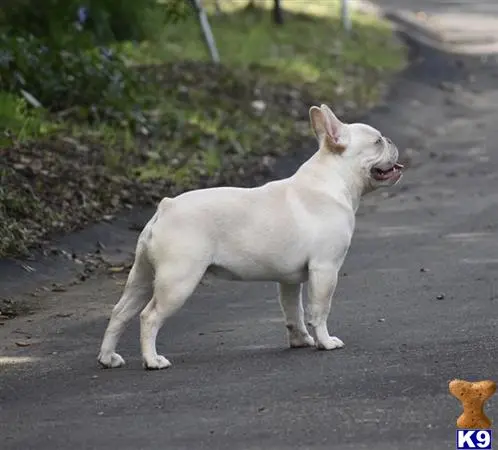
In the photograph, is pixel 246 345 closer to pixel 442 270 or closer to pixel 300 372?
pixel 300 372

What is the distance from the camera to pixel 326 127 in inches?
348

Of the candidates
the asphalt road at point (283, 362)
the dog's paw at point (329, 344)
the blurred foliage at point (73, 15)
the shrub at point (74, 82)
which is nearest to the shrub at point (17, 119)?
the shrub at point (74, 82)

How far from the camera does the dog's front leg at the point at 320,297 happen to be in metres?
8.58

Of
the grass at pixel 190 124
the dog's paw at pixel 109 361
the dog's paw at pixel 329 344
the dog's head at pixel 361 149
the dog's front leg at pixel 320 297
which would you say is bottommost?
the grass at pixel 190 124

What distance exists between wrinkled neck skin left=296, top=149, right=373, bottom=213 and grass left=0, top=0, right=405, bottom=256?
358cm

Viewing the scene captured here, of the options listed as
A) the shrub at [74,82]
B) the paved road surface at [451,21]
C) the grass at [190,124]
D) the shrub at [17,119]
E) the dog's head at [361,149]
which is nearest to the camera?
the dog's head at [361,149]

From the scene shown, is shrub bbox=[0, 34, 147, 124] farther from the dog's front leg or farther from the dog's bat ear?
the dog's front leg

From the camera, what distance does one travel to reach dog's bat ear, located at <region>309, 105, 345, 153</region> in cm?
881

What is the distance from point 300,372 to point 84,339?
201cm

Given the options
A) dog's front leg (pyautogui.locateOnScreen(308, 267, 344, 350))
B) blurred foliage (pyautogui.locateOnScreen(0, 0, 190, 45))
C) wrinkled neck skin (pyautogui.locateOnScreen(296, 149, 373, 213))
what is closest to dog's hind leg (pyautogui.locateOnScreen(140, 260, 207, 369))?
dog's front leg (pyautogui.locateOnScreen(308, 267, 344, 350))

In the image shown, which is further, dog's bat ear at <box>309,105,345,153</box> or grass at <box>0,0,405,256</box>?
grass at <box>0,0,405,256</box>

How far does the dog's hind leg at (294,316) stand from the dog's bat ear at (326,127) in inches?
31.4

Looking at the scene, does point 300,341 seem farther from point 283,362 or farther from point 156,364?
point 156,364

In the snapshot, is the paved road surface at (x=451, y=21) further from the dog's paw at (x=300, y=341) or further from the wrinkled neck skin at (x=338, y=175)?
the dog's paw at (x=300, y=341)
